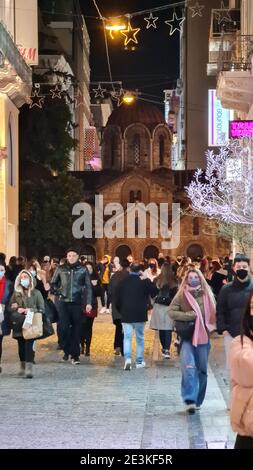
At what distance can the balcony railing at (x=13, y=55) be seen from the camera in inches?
1154

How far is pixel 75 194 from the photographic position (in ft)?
186

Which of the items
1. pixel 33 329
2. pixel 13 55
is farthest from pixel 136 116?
pixel 33 329

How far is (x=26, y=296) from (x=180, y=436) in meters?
5.31

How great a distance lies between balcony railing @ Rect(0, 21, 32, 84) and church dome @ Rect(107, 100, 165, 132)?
67.5m

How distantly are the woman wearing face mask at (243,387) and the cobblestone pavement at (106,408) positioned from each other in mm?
3270

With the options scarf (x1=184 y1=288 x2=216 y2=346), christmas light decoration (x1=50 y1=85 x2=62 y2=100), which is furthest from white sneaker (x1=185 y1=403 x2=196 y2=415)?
christmas light decoration (x1=50 y1=85 x2=62 y2=100)

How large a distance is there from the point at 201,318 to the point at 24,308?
380cm

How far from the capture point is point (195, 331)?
10.6 m

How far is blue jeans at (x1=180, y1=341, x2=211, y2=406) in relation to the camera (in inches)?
412

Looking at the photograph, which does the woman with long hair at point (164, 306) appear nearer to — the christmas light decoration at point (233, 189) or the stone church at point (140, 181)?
the christmas light decoration at point (233, 189)

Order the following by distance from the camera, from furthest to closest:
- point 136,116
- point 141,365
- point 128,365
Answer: point 136,116 < point 141,365 < point 128,365

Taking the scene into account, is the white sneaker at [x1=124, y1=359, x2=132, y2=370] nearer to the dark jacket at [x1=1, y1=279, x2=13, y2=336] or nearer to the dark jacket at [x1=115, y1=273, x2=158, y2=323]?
the dark jacket at [x1=115, y1=273, x2=158, y2=323]

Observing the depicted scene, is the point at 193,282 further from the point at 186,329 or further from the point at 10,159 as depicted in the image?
the point at 10,159
